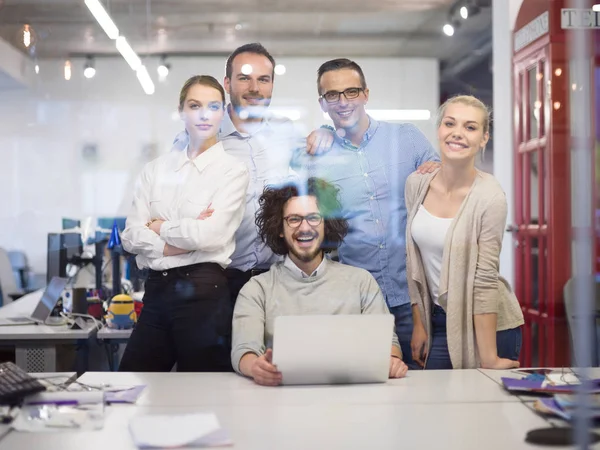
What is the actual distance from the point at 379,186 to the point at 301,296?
0.63 metres

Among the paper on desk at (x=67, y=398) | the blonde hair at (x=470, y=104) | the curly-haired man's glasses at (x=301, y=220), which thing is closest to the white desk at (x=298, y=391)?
the paper on desk at (x=67, y=398)

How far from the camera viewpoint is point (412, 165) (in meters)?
3.29

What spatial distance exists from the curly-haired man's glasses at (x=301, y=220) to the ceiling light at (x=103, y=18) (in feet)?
3.38

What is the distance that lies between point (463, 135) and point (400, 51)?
422 millimetres

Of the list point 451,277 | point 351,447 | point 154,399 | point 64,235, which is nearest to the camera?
point 351,447

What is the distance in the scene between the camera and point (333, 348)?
2.44 metres

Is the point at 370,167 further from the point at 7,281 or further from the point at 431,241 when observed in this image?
the point at 7,281

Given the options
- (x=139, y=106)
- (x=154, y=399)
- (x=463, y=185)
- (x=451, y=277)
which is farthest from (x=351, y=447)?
(x=139, y=106)

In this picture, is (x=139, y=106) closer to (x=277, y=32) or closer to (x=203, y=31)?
(x=203, y=31)

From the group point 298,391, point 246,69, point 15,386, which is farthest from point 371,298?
point 15,386

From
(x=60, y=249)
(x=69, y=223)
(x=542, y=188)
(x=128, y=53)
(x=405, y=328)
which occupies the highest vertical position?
(x=128, y=53)

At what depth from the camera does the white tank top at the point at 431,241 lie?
3.19 m

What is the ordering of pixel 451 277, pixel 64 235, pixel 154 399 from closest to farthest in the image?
pixel 154 399 < pixel 451 277 < pixel 64 235

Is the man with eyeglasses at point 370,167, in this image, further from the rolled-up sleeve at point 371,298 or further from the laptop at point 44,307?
the laptop at point 44,307
